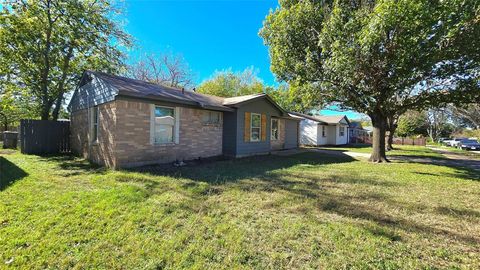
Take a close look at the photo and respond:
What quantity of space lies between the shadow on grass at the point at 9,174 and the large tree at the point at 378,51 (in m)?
10.5

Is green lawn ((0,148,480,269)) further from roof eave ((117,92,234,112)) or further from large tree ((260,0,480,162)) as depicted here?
large tree ((260,0,480,162))

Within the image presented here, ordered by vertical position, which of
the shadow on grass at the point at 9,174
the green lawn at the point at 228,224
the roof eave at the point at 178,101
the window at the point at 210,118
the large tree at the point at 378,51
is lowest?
the green lawn at the point at 228,224

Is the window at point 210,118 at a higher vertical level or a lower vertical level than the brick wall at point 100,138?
higher

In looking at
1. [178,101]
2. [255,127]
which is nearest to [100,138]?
[178,101]

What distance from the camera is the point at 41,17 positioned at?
13.0m

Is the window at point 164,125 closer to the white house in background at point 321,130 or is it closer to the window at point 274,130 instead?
the window at point 274,130

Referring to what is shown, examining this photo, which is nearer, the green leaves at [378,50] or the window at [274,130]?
the green leaves at [378,50]

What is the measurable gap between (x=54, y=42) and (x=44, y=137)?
19.9ft

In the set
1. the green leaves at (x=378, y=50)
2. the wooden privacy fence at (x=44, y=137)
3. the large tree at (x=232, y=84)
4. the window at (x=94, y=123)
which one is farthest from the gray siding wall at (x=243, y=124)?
the large tree at (x=232, y=84)

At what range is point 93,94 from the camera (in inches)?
375

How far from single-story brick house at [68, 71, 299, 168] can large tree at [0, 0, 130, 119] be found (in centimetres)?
413

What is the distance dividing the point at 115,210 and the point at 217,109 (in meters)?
7.16

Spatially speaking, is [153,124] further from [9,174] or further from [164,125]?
[9,174]

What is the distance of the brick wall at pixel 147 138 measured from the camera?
7852 mm
